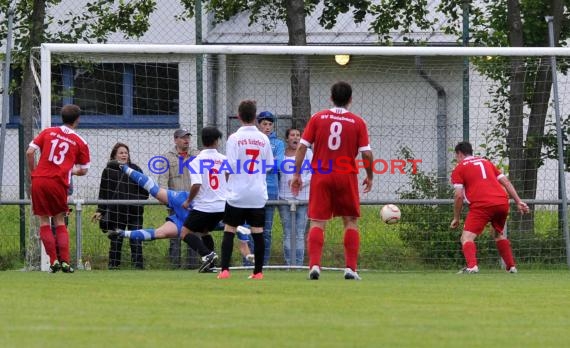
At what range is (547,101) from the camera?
56.2 ft

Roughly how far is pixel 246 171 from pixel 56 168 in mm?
2392

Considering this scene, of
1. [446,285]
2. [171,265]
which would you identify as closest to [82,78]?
[171,265]

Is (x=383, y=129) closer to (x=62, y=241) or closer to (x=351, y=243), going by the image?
(x=351, y=243)

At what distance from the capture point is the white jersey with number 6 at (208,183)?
14320 millimetres

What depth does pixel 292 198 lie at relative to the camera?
16203 millimetres

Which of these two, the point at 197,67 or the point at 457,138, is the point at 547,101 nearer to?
the point at 457,138

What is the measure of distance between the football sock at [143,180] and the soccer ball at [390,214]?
8.75 feet

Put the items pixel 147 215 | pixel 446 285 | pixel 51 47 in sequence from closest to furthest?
pixel 446 285 < pixel 51 47 < pixel 147 215

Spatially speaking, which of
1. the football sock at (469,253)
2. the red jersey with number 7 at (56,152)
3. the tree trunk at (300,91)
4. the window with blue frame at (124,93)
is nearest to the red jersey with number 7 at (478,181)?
the football sock at (469,253)

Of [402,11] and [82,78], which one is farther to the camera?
[402,11]

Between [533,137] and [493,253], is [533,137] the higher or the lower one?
the higher one

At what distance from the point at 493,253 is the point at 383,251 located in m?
1.37

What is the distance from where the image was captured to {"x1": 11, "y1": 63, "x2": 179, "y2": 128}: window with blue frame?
1658 cm

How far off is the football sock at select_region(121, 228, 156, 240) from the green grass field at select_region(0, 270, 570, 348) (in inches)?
120
